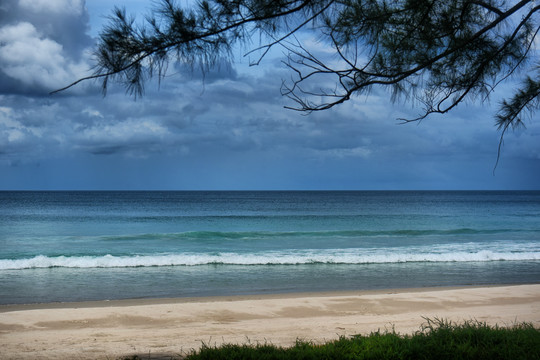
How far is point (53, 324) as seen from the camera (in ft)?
25.1

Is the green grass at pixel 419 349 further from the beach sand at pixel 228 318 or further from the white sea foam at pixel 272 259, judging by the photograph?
the white sea foam at pixel 272 259

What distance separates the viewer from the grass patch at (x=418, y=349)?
4250mm

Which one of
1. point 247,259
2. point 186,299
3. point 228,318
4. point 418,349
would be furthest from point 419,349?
point 247,259

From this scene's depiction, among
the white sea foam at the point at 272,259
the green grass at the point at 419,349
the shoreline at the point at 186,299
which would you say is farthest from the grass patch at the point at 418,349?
the white sea foam at the point at 272,259

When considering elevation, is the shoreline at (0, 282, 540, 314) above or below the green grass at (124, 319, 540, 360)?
below

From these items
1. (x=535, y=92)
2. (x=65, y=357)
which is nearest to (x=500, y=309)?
(x=535, y=92)

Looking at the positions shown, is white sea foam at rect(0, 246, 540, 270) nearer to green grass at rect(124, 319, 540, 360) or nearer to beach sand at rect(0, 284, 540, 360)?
beach sand at rect(0, 284, 540, 360)

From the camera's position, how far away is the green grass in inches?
167

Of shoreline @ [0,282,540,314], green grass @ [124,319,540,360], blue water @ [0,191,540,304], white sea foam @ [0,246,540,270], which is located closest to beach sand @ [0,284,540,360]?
shoreline @ [0,282,540,314]

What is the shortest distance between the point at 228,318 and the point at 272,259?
27.0ft

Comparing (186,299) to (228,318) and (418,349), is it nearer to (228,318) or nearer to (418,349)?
(228,318)

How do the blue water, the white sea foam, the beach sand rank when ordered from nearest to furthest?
1. the beach sand
2. the blue water
3. the white sea foam

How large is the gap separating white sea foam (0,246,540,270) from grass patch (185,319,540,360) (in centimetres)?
1105

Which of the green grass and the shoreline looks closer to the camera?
the green grass
